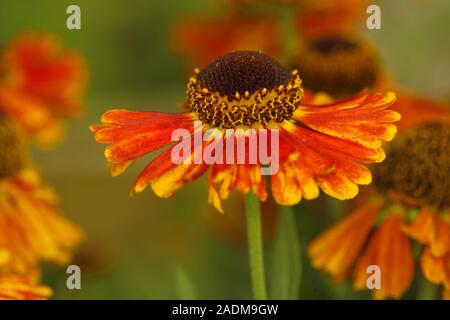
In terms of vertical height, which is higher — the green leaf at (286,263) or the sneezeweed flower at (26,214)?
the sneezeweed flower at (26,214)

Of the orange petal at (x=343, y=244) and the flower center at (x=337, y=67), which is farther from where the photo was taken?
the flower center at (x=337, y=67)

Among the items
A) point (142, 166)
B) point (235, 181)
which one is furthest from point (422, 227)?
point (142, 166)

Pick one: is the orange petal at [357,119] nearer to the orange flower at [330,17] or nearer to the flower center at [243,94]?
the flower center at [243,94]

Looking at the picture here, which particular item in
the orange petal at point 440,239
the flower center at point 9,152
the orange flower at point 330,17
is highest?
the orange flower at point 330,17

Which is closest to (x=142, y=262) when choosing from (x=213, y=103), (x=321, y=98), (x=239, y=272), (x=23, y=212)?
(x=239, y=272)

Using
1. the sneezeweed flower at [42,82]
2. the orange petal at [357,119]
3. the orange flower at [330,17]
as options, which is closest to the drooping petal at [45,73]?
the sneezeweed flower at [42,82]

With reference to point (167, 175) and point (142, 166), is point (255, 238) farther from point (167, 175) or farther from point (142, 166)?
point (142, 166)

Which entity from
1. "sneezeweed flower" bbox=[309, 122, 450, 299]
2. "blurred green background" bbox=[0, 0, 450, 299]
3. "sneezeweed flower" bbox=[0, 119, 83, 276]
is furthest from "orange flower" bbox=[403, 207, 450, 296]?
"sneezeweed flower" bbox=[0, 119, 83, 276]

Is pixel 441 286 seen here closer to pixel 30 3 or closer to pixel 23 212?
pixel 23 212
